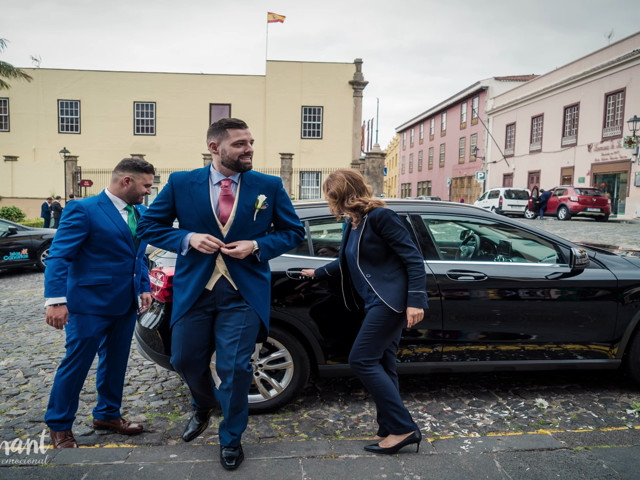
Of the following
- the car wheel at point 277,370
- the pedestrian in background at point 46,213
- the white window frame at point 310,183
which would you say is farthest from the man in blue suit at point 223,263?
the white window frame at point 310,183

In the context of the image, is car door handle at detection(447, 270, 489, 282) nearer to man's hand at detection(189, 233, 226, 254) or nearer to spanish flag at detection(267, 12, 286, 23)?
man's hand at detection(189, 233, 226, 254)

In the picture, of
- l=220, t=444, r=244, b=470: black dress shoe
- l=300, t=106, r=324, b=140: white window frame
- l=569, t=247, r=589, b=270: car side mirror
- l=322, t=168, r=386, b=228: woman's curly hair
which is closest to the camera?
l=220, t=444, r=244, b=470: black dress shoe

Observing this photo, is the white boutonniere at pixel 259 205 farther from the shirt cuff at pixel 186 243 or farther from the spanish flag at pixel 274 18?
the spanish flag at pixel 274 18

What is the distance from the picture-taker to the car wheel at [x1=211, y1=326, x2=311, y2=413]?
3.53m

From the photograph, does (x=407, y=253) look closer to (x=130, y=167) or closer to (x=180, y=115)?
(x=130, y=167)

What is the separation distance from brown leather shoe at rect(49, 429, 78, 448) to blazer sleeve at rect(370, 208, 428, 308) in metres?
2.16

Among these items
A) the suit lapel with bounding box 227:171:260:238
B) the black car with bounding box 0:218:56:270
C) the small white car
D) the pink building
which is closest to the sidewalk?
the suit lapel with bounding box 227:171:260:238

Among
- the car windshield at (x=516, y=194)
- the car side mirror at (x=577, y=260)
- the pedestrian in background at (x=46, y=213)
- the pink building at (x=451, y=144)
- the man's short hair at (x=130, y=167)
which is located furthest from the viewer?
the pink building at (x=451, y=144)

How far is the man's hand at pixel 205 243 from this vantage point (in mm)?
2613

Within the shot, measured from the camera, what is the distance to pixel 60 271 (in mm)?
2871

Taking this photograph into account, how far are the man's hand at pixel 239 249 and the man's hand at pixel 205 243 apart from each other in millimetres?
40

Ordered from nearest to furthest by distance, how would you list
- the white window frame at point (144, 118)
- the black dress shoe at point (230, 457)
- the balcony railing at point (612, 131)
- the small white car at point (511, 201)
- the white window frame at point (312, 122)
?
1. the black dress shoe at point (230, 457)
2. the balcony railing at point (612, 131)
3. the small white car at point (511, 201)
4. the white window frame at point (312, 122)
5. the white window frame at point (144, 118)

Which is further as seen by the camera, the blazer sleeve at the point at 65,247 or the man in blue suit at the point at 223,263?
the blazer sleeve at the point at 65,247

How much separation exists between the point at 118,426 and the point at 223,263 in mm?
1441
